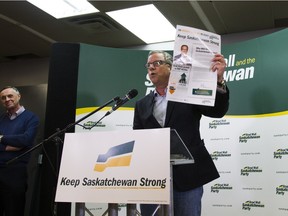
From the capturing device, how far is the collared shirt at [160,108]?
7.01ft

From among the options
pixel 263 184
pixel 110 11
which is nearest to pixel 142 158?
pixel 263 184

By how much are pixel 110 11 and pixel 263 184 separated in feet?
9.86

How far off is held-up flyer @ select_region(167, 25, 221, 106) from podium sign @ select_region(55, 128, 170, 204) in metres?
0.41

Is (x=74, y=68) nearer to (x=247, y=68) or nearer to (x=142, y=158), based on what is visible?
(x=247, y=68)

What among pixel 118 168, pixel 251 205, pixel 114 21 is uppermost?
pixel 114 21

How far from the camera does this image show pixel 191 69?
1.83 meters

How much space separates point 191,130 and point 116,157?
701mm

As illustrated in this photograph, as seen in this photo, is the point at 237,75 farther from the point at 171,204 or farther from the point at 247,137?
the point at 171,204

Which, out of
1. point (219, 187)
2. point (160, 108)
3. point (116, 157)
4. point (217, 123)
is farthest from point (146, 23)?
point (116, 157)

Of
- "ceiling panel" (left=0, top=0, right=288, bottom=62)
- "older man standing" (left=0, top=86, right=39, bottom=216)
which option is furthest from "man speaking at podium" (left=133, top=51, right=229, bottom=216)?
"ceiling panel" (left=0, top=0, right=288, bottom=62)

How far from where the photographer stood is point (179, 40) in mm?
1824

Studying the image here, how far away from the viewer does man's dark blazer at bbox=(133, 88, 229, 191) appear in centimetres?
196

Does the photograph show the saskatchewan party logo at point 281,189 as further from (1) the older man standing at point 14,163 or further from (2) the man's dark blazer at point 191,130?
(1) the older man standing at point 14,163

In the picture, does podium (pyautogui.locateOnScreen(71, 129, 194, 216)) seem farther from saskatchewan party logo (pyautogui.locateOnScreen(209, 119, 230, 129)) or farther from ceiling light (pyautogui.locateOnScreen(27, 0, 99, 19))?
ceiling light (pyautogui.locateOnScreen(27, 0, 99, 19))
